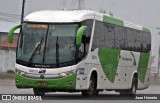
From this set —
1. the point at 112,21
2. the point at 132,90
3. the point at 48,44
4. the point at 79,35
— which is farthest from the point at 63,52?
the point at 132,90

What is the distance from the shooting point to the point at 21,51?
64.6 feet

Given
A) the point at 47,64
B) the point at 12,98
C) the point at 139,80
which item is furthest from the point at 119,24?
the point at 12,98

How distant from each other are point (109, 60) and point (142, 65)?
5.13 metres

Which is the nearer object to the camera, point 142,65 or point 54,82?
point 54,82

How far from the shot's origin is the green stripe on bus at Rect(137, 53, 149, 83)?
26.8 meters

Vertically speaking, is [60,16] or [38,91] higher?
[60,16]

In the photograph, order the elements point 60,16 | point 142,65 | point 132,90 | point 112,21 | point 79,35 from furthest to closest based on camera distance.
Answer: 1. point 142,65
2. point 132,90
3. point 112,21
4. point 60,16
5. point 79,35

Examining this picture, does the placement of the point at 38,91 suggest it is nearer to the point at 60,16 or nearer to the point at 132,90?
the point at 60,16

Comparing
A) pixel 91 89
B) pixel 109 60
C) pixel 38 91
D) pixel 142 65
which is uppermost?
pixel 109 60

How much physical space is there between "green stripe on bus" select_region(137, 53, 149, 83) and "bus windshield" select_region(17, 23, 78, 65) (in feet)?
26.4

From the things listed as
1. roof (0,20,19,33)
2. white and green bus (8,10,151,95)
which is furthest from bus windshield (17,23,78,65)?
roof (0,20,19,33)

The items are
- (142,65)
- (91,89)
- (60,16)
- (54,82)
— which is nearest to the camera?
(54,82)

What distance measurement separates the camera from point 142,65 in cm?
2722

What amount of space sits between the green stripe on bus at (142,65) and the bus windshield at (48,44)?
26.4 ft
